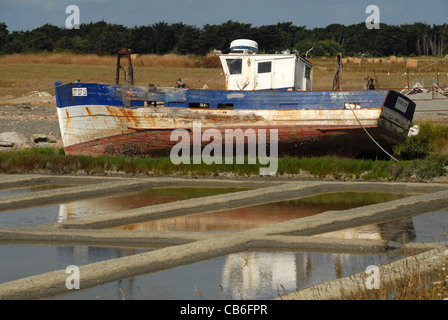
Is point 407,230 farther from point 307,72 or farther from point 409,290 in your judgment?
point 307,72

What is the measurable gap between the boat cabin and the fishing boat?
33 mm

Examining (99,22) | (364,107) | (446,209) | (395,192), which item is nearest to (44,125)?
(364,107)

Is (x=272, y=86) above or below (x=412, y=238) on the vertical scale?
above

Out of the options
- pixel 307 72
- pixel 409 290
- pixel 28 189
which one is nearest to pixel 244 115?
pixel 307 72

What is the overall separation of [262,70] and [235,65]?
94 cm

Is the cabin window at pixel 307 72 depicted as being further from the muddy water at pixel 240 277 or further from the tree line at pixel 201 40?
the tree line at pixel 201 40

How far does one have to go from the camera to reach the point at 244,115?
23.4 m

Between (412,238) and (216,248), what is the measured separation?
3.38m

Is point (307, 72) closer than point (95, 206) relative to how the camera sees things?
No

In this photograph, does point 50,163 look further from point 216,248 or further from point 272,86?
point 216,248

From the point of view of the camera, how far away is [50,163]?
22406mm

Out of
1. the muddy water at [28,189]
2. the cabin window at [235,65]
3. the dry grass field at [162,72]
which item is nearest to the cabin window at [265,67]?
the cabin window at [235,65]

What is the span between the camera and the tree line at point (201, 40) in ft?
278

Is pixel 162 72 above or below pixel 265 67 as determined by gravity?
below
